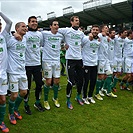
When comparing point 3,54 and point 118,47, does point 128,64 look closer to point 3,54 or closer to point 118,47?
point 118,47

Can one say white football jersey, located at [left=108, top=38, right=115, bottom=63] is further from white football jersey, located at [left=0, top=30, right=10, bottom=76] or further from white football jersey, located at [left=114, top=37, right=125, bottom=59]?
white football jersey, located at [left=0, top=30, right=10, bottom=76]

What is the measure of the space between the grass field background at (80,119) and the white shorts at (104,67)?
0.94 m

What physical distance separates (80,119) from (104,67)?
7.46ft

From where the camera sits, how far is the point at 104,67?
23.9 ft

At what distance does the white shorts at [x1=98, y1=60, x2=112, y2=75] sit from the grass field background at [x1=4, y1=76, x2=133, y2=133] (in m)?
0.94

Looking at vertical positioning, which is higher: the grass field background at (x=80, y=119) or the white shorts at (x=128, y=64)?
the white shorts at (x=128, y=64)

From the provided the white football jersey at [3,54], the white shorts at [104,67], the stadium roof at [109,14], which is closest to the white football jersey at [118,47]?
the white shorts at [104,67]

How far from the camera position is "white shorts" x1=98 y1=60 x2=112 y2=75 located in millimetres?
7109

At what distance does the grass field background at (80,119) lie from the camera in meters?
4.94

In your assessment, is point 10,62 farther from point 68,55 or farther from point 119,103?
point 119,103

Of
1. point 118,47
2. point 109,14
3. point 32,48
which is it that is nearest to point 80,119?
point 32,48

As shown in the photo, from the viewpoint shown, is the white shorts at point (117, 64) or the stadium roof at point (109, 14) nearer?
the white shorts at point (117, 64)

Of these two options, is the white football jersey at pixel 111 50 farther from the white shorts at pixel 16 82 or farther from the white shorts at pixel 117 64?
the white shorts at pixel 16 82

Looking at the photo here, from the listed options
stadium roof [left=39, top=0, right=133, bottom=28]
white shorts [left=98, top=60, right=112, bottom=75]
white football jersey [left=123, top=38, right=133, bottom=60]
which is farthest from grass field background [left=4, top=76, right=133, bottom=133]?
stadium roof [left=39, top=0, right=133, bottom=28]
